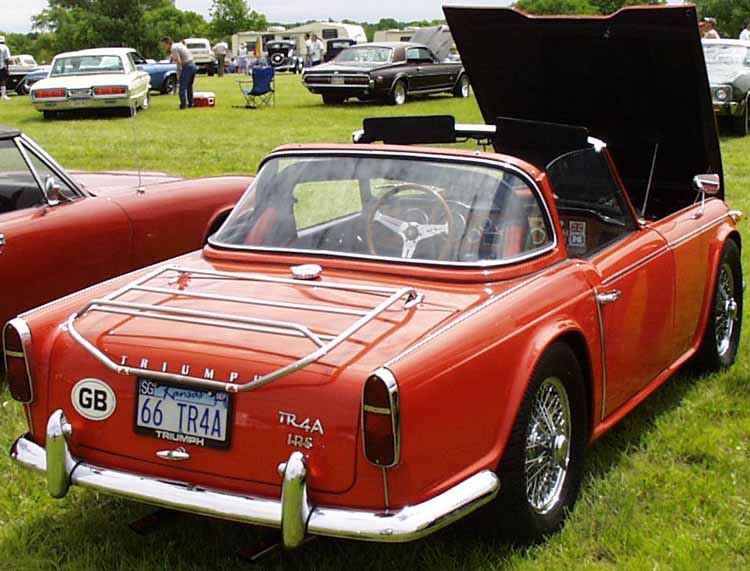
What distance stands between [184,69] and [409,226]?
18.7 metres

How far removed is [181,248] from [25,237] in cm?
117

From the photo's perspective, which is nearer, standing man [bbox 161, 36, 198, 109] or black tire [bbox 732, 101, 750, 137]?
black tire [bbox 732, 101, 750, 137]

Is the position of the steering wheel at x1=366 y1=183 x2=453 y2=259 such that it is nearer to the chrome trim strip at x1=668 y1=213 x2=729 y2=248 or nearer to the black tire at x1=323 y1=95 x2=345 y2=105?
the chrome trim strip at x1=668 y1=213 x2=729 y2=248

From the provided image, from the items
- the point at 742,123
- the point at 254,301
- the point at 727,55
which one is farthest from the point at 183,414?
the point at 727,55

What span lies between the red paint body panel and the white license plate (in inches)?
1.4

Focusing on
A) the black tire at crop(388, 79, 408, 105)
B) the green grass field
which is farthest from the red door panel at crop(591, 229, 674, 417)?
the black tire at crop(388, 79, 408, 105)

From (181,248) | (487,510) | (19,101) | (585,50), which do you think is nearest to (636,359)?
(487,510)

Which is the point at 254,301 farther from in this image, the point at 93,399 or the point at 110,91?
the point at 110,91

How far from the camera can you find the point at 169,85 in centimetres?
2862

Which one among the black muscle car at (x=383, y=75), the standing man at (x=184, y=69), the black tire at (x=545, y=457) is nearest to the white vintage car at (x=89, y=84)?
the standing man at (x=184, y=69)

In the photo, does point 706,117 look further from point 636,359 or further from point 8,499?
point 8,499

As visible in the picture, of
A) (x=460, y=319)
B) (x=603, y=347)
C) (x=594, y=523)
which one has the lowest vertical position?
(x=594, y=523)

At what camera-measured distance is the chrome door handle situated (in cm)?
405

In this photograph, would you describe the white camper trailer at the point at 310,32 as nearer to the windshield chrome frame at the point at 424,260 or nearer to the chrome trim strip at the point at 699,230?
the chrome trim strip at the point at 699,230
